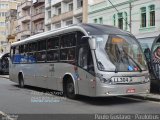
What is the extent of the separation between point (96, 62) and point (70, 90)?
8.82 ft

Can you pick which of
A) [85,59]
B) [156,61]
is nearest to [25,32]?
[156,61]

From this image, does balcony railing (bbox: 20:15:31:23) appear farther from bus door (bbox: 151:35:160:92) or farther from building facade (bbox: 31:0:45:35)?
bus door (bbox: 151:35:160:92)

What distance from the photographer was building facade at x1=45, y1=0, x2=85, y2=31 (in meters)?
46.0

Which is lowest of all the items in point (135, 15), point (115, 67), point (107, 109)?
point (107, 109)

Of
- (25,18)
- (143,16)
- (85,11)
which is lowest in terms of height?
(143,16)

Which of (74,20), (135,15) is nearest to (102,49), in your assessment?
(135,15)

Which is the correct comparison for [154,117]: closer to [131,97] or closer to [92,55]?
[92,55]

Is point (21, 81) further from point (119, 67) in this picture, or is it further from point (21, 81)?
point (119, 67)

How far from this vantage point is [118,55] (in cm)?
1436

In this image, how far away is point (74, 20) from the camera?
48.2 metres

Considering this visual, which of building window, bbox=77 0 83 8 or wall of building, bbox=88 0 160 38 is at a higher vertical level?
building window, bbox=77 0 83 8

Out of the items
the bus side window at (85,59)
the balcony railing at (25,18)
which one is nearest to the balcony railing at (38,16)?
the balcony railing at (25,18)

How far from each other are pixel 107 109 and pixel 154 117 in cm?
223

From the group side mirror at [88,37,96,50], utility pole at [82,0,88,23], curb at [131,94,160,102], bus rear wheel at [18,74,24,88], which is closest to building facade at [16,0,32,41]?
utility pole at [82,0,88,23]
